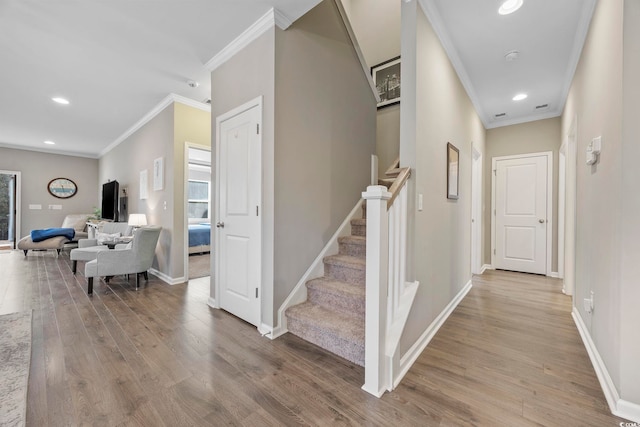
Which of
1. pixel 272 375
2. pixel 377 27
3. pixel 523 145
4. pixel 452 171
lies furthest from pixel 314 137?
pixel 523 145

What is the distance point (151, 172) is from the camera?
446 centimetres

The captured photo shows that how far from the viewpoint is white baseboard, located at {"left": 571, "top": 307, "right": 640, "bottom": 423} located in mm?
1344

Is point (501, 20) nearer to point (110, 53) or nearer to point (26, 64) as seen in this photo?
point (110, 53)

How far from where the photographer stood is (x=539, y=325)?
2496 mm

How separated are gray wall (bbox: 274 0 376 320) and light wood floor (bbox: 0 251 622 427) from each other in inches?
27.5

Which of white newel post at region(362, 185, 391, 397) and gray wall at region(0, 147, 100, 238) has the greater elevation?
gray wall at region(0, 147, 100, 238)

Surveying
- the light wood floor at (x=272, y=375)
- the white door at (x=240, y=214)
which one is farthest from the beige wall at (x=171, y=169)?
the white door at (x=240, y=214)

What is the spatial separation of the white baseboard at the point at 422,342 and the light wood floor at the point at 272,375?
0.14ft

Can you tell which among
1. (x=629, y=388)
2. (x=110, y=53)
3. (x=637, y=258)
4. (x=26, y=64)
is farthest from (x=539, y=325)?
(x=26, y=64)

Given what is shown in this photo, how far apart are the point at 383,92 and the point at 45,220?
9.12 meters

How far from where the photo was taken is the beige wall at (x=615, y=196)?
1351 millimetres

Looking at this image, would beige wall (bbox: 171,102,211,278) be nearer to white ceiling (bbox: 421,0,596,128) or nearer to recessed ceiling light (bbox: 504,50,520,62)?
white ceiling (bbox: 421,0,596,128)

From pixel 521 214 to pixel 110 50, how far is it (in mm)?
6269

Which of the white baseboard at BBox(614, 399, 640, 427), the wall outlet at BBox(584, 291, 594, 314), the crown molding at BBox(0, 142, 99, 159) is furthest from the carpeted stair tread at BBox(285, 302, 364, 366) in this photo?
the crown molding at BBox(0, 142, 99, 159)
